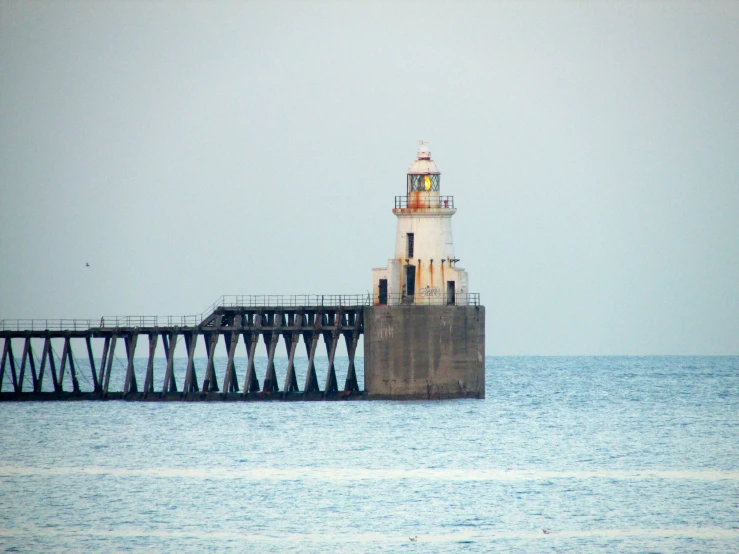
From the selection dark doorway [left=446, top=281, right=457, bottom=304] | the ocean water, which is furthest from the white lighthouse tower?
the ocean water

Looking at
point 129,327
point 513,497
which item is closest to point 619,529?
point 513,497

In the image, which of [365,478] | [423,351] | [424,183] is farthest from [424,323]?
[365,478]

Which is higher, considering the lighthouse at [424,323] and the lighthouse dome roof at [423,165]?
the lighthouse dome roof at [423,165]

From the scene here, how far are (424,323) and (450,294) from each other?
8.64 feet

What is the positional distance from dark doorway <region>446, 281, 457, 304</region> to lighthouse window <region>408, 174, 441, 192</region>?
4675 mm

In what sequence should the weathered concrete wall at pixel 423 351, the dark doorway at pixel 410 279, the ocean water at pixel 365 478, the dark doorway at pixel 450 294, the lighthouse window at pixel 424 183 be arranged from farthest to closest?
the lighthouse window at pixel 424 183 → the dark doorway at pixel 410 279 → the dark doorway at pixel 450 294 → the weathered concrete wall at pixel 423 351 → the ocean water at pixel 365 478

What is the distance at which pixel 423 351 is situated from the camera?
227 feet

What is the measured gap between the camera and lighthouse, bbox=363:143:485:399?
6912cm

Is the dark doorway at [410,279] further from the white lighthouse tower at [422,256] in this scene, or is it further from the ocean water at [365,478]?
the ocean water at [365,478]

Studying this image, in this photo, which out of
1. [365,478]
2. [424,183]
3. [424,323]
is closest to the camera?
[365,478]

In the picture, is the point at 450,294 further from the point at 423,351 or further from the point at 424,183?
the point at 424,183

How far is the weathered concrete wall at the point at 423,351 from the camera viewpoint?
69125 mm

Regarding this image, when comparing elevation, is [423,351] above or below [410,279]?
below

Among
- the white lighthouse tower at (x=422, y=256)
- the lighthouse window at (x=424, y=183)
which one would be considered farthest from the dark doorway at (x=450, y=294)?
the lighthouse window at (x=424, y=183)
